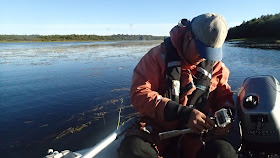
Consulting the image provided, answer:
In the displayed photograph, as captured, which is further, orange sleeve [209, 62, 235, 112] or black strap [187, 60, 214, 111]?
orange sleeve [209, 62, 235, 112]

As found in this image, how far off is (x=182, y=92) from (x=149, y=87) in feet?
1.43

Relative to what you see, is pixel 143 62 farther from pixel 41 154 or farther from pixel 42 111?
pixel 42 111

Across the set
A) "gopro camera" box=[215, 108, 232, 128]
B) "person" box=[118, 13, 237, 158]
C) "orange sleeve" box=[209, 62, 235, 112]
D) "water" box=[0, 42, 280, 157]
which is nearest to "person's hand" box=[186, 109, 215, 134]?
"person" box=[118, 13, 237, 158]

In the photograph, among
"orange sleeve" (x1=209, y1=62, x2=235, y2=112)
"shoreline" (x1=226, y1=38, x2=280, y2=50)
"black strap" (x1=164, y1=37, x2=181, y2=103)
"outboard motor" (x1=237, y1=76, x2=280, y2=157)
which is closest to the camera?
"black strap" (x1=164, y1=37, x2=181, y2=103)

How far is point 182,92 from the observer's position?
238cm

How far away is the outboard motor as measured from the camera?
2.38 meters

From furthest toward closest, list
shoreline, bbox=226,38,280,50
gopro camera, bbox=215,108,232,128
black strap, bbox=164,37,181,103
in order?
shoreline, bbox=226,38,280,50
black strap, bbox=164,37,181,103
gopro camera, bbox=215,108,232,128

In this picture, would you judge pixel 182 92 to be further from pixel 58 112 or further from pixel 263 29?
pixel 263 29

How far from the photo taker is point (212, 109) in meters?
2.83

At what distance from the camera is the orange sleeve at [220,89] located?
2596 mm

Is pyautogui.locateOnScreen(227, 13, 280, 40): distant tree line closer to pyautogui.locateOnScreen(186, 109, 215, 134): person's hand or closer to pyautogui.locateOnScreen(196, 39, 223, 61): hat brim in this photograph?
pyautogui.locateOnScreen(196, 39, 223, 61): hat brim

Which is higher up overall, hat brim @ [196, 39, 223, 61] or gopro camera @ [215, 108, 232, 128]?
hat brim @ [196, 39, 223, 61]

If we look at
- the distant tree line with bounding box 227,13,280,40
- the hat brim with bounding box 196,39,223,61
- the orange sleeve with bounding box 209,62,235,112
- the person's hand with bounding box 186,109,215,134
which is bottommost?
the person's hand with bounding box 186,109,215,134

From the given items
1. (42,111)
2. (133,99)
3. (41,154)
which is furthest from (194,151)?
(42,111)
